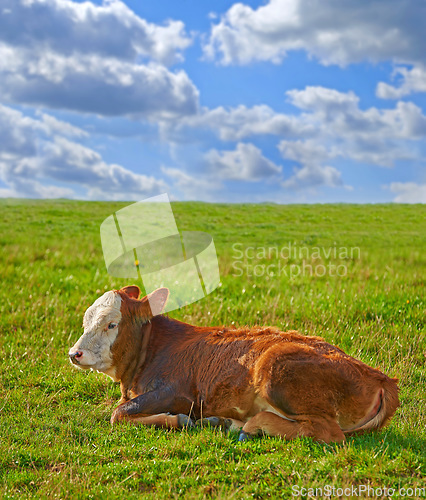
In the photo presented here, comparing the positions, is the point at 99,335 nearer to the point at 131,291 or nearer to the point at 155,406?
the point at 131,291

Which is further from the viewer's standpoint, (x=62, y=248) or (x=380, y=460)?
(x=62, y=248)

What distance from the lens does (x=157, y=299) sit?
251 inches

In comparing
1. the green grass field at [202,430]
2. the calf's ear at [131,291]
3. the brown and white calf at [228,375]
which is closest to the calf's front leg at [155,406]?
the brown and white calf at [228,375]

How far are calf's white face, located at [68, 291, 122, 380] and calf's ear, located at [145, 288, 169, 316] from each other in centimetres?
39

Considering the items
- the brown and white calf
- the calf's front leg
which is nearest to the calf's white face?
the brown and white calf

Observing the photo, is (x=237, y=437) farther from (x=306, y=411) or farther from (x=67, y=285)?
(x=67, y=285)

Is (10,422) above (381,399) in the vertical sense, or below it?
below

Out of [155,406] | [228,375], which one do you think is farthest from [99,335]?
[228,375]

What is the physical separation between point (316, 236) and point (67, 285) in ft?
63.4

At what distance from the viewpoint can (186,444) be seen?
17.3 ft

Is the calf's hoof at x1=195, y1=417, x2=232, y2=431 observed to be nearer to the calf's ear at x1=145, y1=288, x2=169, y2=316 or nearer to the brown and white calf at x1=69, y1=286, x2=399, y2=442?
the brown and white calf at x1=69, y1=286, x2=399, y2=442

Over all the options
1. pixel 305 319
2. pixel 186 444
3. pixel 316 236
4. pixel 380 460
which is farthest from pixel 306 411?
pixel 316 236

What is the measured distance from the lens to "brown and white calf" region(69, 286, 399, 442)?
203 inches

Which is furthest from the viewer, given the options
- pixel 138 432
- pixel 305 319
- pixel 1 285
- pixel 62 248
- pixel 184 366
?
pixel 62 248
